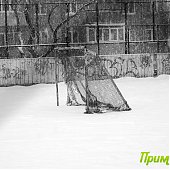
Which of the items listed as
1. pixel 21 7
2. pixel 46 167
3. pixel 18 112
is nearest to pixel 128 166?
pixel 46 167

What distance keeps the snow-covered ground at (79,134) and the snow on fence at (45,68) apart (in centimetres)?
468

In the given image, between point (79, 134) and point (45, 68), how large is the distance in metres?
11.1

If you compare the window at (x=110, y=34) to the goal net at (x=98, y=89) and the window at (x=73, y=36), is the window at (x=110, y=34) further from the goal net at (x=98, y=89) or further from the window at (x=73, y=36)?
the goal net at (x=98, y=89)

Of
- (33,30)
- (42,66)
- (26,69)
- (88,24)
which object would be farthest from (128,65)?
(88,24)

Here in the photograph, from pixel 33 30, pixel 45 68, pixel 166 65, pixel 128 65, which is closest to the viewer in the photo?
pixel 45 68

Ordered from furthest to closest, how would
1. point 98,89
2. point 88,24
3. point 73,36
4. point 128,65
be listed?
point 88,24 < point 73,36 < point 128,65 < point 98,89

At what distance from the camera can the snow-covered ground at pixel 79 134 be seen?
630 cm

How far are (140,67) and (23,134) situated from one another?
39.6 ft

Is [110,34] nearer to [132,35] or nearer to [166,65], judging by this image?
[132,35]

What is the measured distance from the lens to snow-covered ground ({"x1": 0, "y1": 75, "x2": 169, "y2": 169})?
6297mm

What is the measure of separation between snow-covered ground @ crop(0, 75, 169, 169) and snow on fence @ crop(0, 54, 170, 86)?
4.68 metres

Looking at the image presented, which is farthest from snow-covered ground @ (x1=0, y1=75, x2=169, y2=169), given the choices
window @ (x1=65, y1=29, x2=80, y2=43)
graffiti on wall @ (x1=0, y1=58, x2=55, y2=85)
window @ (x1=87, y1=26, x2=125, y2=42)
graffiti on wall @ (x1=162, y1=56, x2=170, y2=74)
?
window @ (x1=87, y1=26, x2=125, y2=42)

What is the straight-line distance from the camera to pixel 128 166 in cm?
585

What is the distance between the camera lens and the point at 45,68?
19.2 m
